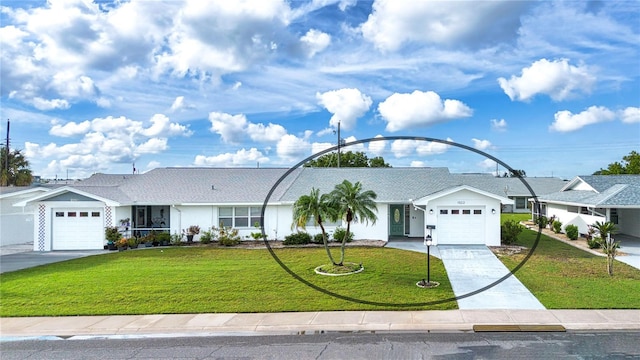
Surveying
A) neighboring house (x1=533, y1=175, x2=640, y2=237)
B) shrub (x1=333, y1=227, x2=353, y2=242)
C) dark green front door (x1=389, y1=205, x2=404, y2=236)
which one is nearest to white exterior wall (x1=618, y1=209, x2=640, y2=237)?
neighboring house (x1=533, y1=175, x2=640, y2=237)

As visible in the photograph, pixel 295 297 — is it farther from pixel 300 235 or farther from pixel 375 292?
pixel 300 235

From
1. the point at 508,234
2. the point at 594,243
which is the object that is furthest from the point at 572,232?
the point at 508,234

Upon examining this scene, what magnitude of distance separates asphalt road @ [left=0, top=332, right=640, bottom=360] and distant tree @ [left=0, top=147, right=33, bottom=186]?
3584 centimetres

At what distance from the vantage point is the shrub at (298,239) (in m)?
20.5

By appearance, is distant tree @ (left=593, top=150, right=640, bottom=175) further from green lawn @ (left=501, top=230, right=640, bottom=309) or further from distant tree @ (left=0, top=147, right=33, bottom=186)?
distant tree @ (left=0, top=147, right=33, bottom=186)

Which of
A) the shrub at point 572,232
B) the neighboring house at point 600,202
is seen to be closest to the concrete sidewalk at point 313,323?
the neighboring house at point 600,202

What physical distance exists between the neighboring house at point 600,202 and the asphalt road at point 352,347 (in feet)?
47.0

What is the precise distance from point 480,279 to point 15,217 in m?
23.7

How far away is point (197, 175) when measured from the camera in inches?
1009

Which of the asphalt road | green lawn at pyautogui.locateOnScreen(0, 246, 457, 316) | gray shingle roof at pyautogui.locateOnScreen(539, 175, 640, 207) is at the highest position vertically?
gray shingle roof at pyautogui.locateOnScreen(539, 175, 640, 207)

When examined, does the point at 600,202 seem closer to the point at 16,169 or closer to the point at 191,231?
the point at 191,231

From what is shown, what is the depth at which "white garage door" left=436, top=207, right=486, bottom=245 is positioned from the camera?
19734mm

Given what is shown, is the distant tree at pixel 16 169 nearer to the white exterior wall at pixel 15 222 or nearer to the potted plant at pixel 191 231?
the white exterior wall at pixel 15 222

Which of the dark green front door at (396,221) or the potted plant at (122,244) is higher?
the dark green front door at (396,221)
